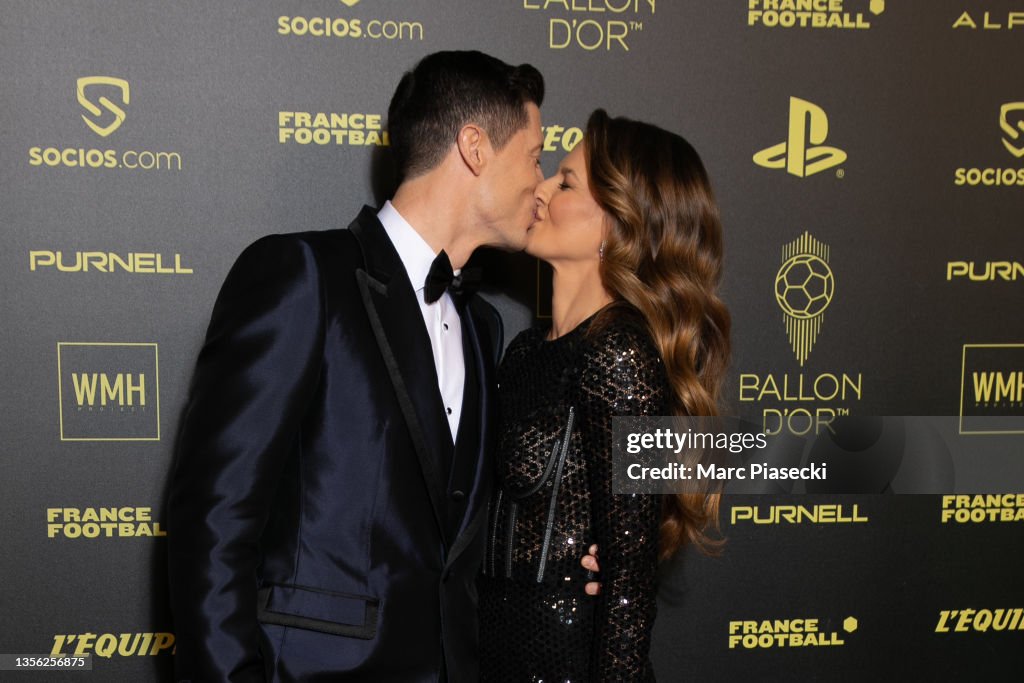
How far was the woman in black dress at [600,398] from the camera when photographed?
5.57 ft

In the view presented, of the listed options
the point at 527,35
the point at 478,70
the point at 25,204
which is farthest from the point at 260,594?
the point at 527,35

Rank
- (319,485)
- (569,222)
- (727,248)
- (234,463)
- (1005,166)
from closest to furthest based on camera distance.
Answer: (234,463), (319,485), (569,222), (727,248), (1005,166)

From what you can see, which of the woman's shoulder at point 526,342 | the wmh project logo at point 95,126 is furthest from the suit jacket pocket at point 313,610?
the wmh project logo at point 95,126

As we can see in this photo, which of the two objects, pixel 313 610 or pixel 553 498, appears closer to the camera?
pixel 313 610

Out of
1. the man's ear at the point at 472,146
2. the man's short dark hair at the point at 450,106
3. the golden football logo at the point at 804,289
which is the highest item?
the man's short dark hair at the point at 450,106

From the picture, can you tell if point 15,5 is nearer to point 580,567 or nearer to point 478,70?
point 478,70

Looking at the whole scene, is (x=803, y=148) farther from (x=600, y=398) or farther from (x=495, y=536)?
(x=495, y=536)

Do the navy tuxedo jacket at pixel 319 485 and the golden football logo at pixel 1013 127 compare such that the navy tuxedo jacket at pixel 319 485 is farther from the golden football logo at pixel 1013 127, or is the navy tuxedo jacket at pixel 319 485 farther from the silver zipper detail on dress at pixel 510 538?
the golden football logo at pixel 1013 127

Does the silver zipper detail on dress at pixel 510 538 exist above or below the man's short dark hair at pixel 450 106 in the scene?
below

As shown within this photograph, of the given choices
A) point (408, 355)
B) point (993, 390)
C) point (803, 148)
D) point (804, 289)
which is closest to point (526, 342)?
point (408, 355)

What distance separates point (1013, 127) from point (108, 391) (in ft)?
9.27

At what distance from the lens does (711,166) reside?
2.51 metres

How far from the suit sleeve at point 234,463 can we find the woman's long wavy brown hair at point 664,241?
0.71 metres

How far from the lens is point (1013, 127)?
8.68 ft
